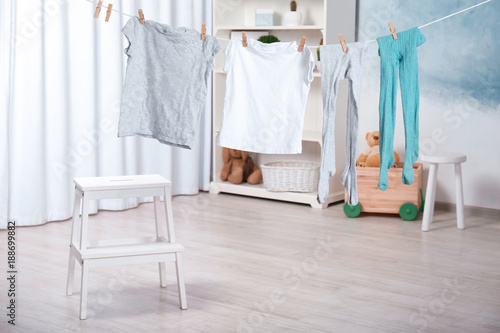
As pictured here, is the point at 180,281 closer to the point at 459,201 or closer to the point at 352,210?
the point at 352,210

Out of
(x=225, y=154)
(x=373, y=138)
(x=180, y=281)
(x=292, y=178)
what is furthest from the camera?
(x=225, y=154)

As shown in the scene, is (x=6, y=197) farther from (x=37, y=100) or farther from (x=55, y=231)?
(x=37, y=100)

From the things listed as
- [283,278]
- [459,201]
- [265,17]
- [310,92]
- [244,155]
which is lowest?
[283,278]

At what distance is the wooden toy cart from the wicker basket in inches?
16.7

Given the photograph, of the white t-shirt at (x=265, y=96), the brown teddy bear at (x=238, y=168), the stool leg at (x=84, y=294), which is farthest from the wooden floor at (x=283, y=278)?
the brown teddy bear at (x=238, y=168)

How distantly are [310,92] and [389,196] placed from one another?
1079 millimetres

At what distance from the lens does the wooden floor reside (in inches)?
88.5

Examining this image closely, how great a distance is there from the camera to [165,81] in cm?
261

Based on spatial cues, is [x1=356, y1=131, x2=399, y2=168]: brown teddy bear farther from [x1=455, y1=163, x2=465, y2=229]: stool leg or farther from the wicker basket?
[x1=455, y1=163, x2=465, y2=229]: stool leg

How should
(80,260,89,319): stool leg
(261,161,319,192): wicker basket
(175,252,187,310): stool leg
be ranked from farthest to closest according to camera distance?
(261,161,319,192): wicker basket < (175,252,187,310): stool leg < (80,260,89,319): stool leg

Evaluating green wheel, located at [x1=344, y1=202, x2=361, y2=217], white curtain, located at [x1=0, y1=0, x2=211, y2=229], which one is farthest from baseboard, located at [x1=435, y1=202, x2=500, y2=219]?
white curtain, located at [x1=0, y1=0, x2=211, y2=229]

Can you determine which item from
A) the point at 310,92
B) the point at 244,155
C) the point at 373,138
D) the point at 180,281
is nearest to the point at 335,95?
the point at 180,281

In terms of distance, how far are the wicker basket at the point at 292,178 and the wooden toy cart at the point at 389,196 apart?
42 cm

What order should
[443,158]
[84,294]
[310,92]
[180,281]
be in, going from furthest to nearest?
[310,92], [443,158], [180,281], [84,294]
